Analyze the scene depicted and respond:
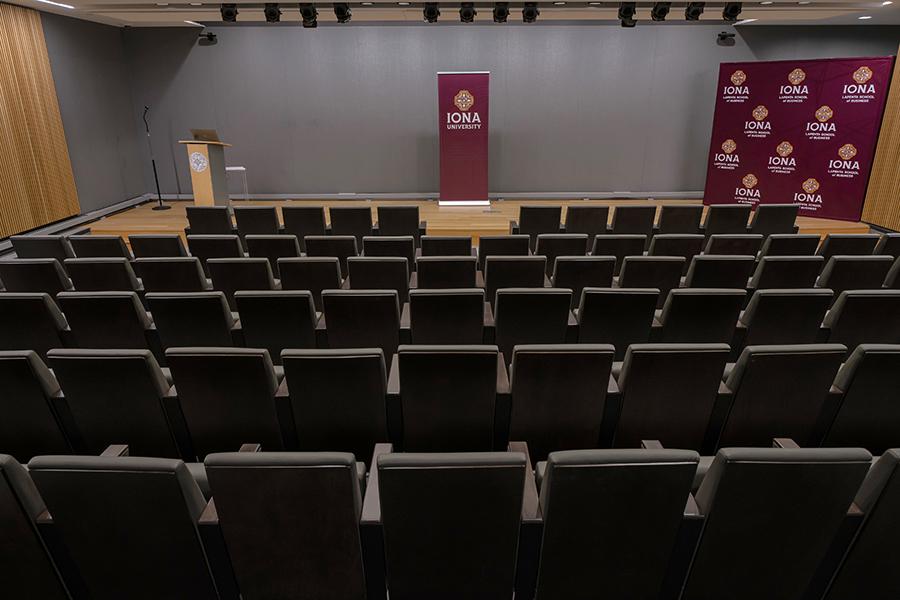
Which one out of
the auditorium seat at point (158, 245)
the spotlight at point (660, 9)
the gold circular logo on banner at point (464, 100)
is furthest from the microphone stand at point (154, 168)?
the spotlight at point (660, 9)

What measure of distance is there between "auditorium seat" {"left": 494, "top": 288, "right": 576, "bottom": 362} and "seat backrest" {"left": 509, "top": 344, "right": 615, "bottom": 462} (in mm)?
793

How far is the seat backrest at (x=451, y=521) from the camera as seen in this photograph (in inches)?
56.8

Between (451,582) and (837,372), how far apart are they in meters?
1.71

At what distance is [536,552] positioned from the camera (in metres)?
1.67

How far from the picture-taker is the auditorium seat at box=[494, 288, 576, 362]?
2.93 meters

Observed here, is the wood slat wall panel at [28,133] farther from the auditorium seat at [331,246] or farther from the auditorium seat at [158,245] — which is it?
the auditorium seat at [331,246]

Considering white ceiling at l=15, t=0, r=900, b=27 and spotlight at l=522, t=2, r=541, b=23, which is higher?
white ceiling at l=15, t=0, r=900, b=27

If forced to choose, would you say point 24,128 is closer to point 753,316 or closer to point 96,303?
point 96,303

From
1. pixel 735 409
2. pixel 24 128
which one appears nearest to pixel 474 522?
pixel 735 409

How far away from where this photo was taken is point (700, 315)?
9.80ft

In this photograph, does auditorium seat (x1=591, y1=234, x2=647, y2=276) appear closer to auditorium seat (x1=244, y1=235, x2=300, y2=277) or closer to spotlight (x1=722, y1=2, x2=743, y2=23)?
auditorium seat (x1=244, y1=235, x2=300, y2=277)

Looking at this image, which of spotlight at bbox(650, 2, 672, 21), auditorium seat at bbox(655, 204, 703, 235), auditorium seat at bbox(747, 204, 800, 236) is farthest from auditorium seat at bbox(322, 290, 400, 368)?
spotlight at bbox(650, 2, 672, 21)

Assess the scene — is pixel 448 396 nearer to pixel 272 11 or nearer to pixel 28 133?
pixel 272 11

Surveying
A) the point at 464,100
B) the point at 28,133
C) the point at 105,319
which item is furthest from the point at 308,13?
the point at 105,319
